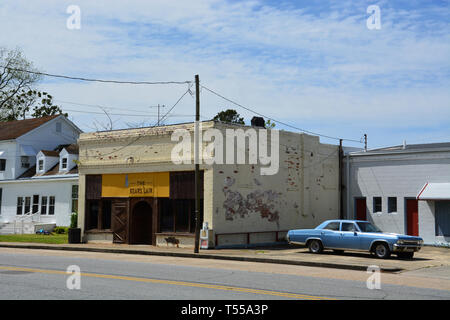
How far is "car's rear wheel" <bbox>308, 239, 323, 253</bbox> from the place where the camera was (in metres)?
22.0

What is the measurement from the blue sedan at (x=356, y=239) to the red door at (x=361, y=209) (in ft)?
29.7

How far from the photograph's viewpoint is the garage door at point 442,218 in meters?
26.9

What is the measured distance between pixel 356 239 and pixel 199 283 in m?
9.92

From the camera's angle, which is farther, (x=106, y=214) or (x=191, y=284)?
(x=106, y=214)

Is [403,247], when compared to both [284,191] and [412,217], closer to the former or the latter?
[284,191]

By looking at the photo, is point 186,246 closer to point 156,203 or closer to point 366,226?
point 156,203

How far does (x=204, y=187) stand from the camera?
81.5 feet

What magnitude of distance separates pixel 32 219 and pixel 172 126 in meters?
19.2

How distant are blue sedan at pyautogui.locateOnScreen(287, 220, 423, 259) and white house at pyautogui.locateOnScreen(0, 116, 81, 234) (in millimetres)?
20849

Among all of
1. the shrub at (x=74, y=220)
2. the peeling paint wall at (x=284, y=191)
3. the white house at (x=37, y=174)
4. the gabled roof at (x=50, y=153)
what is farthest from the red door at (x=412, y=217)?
the gabled roof at (x=50, y=153)

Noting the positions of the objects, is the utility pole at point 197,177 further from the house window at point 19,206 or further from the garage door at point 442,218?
the house window at point 19,206

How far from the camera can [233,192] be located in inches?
997

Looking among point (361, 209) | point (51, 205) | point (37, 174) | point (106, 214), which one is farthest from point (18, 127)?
point (361, 209)

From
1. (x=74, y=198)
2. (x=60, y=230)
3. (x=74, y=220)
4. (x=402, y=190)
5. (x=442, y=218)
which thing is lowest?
(x=60, y=230)
